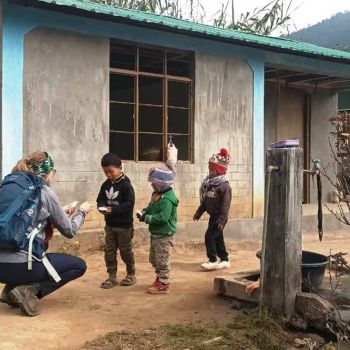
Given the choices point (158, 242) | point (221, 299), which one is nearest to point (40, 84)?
point (158, 242)

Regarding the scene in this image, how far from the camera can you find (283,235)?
4559mm

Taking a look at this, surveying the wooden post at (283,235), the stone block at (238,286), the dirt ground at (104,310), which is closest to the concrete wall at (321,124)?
the dirt ground at (104,310)

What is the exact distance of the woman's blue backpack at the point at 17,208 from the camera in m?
4.45

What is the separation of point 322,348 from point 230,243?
534 centimetres

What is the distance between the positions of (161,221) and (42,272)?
→ 1336mm

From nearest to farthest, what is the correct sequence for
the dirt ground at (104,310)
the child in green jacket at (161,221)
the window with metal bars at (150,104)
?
the dirt ground at (104,310) → the child in green jacket at (161,221) → the window with metal bars at (150,104)

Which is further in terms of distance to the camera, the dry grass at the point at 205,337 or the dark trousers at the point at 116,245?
the dark trousers at the point at 116,245

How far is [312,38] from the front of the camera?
4688cm

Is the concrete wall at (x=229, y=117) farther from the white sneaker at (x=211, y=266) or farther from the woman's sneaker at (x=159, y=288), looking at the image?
the woman's sneaker at (x=159, y=288)

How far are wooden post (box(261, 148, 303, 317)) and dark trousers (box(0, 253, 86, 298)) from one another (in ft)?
5.54

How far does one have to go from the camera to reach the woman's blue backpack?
4.45 metres

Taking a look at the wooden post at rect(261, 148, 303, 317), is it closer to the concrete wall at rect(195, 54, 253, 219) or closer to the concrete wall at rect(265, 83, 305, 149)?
the concrete wall at rect(195, 54, 253, 219)

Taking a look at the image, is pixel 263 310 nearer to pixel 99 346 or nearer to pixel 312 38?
pixel 99 346

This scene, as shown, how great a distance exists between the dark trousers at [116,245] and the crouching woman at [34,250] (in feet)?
3.27
